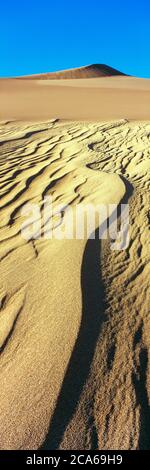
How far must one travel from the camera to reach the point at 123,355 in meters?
2.65

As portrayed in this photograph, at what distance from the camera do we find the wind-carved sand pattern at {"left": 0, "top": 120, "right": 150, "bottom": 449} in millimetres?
2244

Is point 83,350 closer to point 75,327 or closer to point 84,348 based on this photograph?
point 84,348

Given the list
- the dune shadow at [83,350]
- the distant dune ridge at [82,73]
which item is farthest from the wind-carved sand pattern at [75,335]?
the distant dune ridge at [82,73]

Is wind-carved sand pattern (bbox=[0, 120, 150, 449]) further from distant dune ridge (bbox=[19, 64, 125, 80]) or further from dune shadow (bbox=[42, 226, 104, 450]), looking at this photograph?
distant dune ridge (bbox=[19, 64, 125, 80])

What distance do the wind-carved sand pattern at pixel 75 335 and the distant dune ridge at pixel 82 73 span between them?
4217cm

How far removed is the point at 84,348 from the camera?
2.68 metres

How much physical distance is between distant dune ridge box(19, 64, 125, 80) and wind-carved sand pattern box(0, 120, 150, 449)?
4217cm

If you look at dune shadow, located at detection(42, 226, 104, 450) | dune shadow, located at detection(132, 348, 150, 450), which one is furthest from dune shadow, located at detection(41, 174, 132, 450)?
dune shadow, located at detection(132, 348, 150, 450)

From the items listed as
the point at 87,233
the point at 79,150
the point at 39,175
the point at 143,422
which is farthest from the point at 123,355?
the point at 79,150

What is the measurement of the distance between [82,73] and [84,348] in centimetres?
4708

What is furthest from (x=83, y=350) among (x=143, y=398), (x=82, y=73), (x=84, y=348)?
(x=82, y=73)

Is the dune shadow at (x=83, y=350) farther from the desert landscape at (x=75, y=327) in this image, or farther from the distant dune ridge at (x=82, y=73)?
the distant dune ridge at (x=82, y=73)

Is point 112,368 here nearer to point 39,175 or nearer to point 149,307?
point 149,307
